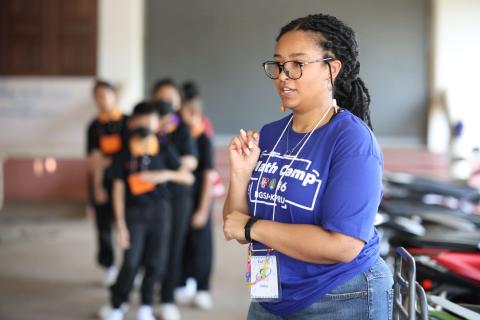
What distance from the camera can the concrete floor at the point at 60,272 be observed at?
477 cm

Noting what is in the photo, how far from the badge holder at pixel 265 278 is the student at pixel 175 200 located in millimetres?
2612

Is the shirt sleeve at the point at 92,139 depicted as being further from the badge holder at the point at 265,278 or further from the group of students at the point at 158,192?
the badge holder at the point at 265,278

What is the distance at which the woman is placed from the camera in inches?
69.2

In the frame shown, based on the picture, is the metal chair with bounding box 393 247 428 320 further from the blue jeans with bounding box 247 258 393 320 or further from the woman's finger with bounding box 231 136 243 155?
the woman's finger with bounding box 231 136 243 155

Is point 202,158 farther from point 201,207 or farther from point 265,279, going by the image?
point 265,279

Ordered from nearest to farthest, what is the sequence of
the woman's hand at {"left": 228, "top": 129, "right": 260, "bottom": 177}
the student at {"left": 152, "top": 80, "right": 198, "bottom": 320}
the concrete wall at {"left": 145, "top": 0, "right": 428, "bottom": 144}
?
1. the woman's hand at {"left": 228, "top": 129, "right": 260, "bottom": 177}
2. the student at {"left": 152, "top": 80, "right": 198, "bottom": 320}
3. the concrete wall at {"left": 145, "top": 0, "right": 428, "bottom": 144}

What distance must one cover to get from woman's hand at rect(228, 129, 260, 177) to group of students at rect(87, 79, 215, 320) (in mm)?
2271

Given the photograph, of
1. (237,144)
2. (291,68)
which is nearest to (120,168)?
(237,144)

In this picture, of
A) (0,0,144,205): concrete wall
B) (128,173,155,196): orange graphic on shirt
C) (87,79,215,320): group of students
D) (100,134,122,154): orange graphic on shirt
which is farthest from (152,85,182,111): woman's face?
(0,0,144,205): concrete wall

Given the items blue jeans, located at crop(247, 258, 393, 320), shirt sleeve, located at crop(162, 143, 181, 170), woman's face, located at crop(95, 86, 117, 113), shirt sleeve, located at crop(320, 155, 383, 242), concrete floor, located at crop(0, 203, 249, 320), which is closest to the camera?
shirt sleeve, located at crop(320, 155, 383, 242)

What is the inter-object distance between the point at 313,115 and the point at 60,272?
4.51 metres

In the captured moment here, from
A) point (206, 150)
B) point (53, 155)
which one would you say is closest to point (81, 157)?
point (53, 155)

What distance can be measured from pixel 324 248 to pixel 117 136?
3693 mm

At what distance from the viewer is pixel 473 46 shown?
32.3 ft
